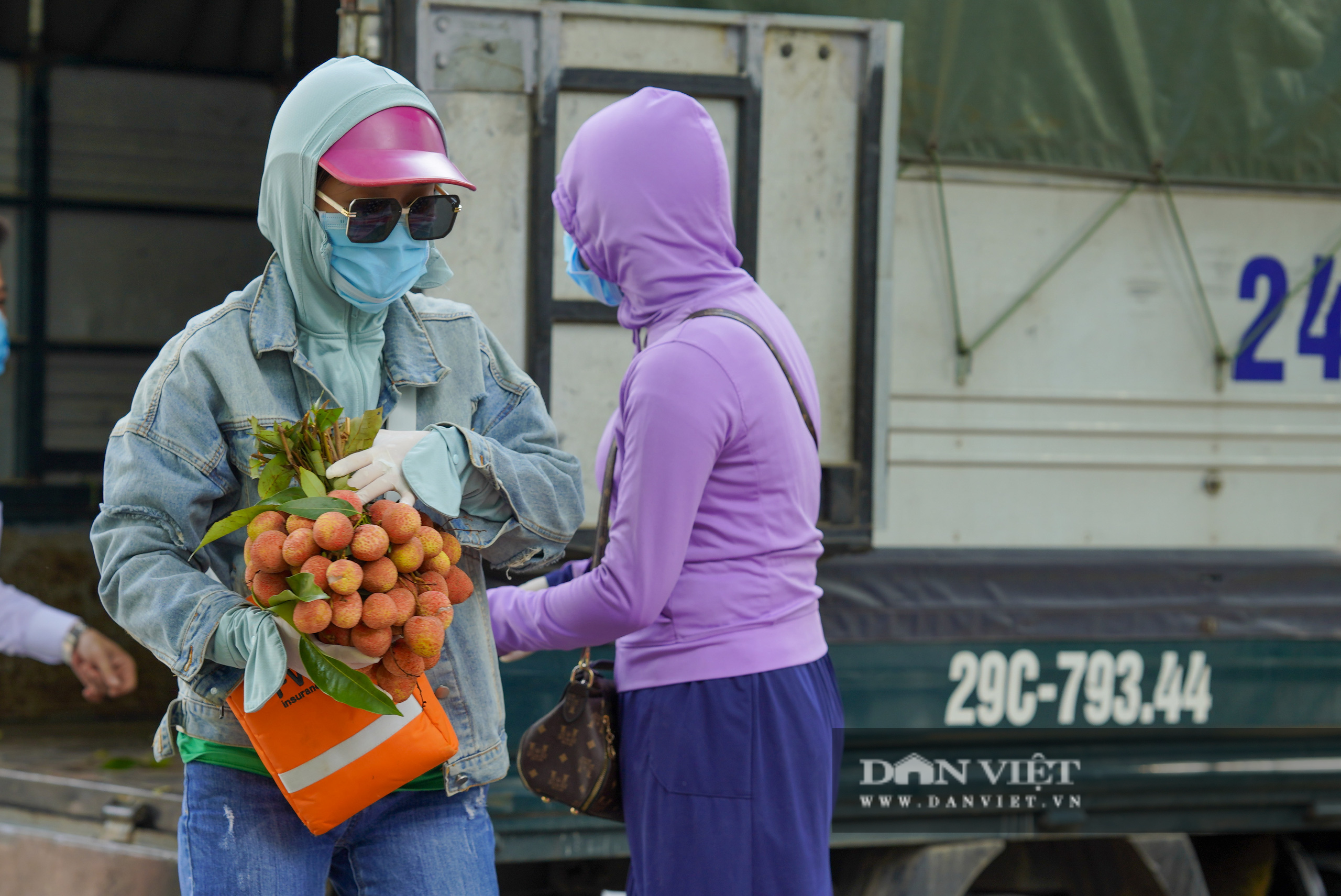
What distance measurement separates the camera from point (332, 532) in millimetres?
1469

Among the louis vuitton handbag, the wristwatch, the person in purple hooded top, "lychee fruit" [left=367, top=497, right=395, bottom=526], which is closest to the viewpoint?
"lychee fruit" [left=367, top=497, right=395, bottom=526]

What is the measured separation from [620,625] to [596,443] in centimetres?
95

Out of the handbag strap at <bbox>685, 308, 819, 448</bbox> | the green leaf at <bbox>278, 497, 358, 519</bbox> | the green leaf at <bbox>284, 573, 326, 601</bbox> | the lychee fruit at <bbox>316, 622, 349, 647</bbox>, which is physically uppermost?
the handbag strap at <bbox>685, 308, 819, 448</bbox>

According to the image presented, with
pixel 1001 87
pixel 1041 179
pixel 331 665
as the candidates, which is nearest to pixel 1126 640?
pixel 1041 179

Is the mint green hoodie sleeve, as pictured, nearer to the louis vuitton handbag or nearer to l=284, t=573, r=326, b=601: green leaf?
l=284, t=573, r=326, b=601: green leaf

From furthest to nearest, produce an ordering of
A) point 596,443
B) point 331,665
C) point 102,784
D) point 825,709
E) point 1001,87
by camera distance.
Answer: point 102,784
point 1001,87
point 596,443
point 825,709
point 331,665

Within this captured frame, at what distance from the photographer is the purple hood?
205 centimetres

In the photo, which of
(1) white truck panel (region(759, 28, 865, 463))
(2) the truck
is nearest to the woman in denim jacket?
(2) the truck

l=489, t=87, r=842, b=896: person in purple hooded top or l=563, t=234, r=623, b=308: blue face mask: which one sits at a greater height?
l=563, t=234, r=623, b=308: blue face mask

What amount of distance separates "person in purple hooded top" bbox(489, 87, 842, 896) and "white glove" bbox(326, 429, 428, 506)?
423 mm

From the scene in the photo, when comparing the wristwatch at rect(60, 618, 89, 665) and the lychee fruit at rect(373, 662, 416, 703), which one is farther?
the wristwatch at rect(60, 618, 89, 665)

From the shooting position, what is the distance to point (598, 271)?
85.8 inches

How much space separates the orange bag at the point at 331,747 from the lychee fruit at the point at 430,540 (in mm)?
180

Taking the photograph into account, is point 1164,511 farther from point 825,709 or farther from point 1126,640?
point 825,709
